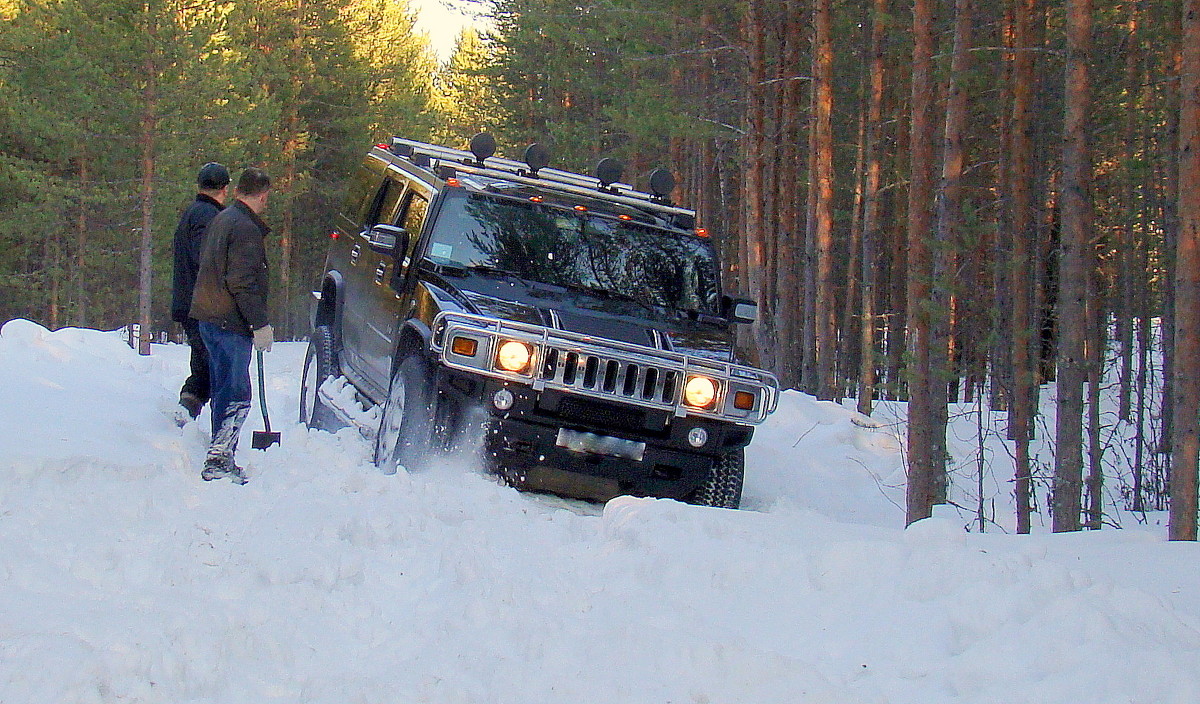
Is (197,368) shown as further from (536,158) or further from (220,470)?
(536,158)

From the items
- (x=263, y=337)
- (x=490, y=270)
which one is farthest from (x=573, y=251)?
(x=263, y=337)

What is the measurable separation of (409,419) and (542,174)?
9.90 feet

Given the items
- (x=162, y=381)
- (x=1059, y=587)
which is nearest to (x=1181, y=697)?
(x=1059, y=587)

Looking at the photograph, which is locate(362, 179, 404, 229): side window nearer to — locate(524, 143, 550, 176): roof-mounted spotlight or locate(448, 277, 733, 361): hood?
locate(524, 143, 550, 176): roof-mounted spotlight

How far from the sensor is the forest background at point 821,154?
10812 millimetres

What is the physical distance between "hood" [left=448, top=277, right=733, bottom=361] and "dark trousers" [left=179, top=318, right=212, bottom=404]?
2.55 metres

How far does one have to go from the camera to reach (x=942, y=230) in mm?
Result: 10742

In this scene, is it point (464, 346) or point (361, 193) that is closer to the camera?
point (464, 346)

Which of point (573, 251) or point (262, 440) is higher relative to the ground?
point (573, 251)

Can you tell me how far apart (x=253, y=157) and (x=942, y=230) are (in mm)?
27896

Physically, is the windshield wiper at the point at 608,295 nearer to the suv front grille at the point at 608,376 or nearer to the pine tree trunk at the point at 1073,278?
the suv front grille at the point at 608,376

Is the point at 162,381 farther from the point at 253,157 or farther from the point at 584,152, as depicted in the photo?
the point at 253,157

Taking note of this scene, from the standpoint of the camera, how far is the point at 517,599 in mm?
5020

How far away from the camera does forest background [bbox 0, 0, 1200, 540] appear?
10812 mm
